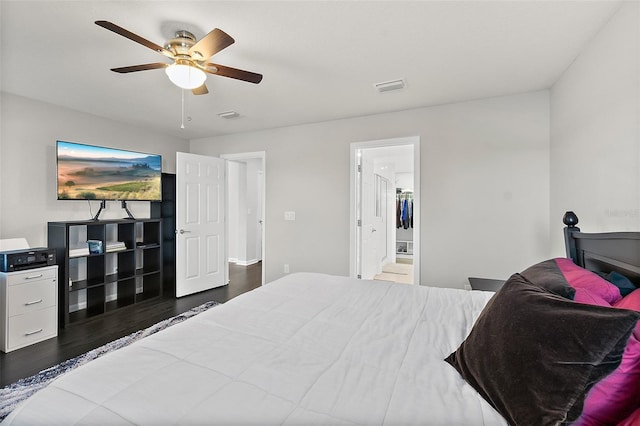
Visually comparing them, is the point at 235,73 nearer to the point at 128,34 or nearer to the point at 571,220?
the point at 128,34

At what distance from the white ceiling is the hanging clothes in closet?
4.62 metres

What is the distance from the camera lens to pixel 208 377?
960mm

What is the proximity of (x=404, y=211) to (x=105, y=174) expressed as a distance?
253 inches

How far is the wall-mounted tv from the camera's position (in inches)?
130

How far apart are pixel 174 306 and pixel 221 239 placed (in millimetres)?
1281

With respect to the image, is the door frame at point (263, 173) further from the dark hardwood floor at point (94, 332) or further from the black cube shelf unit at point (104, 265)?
the black cube shelf unit at point (104, 265)

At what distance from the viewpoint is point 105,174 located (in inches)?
143

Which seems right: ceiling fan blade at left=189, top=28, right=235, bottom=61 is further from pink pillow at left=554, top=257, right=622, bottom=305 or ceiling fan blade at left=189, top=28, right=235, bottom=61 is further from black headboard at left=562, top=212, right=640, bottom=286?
black headboard at left=562, top=212, right=640, bottom=286

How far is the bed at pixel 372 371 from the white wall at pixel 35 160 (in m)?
3.09

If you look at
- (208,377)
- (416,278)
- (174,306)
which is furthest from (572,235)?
(174,306)

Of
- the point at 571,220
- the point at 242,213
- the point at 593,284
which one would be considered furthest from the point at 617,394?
the point at 242,213

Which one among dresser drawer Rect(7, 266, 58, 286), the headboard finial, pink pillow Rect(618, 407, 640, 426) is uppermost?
the headboard finial

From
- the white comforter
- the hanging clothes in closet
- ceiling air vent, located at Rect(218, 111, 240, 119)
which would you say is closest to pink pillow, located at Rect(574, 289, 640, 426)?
the white comforter

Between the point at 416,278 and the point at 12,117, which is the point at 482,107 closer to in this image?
the point at 416,278
